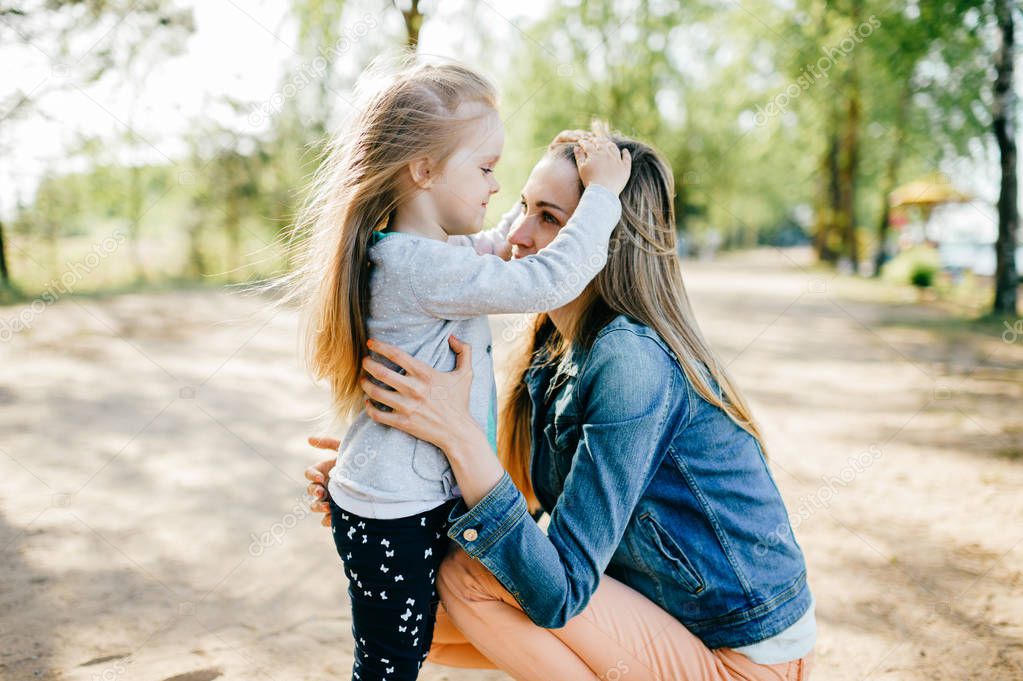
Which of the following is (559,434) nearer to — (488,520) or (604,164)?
(488,520)

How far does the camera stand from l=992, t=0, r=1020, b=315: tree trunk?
984 centimetres

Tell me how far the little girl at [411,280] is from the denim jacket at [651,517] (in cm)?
16

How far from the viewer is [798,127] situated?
20953 millimetres

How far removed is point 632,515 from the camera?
1.78 m

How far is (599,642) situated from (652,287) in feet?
2.72

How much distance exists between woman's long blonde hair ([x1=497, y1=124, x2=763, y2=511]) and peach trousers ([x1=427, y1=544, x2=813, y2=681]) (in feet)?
1.64

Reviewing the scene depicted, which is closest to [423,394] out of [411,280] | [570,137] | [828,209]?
[411,280]

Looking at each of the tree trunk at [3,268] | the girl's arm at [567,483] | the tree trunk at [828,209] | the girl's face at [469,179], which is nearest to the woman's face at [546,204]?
the girl's face at [469,179]

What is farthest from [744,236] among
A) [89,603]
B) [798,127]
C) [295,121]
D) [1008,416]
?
[89,603]

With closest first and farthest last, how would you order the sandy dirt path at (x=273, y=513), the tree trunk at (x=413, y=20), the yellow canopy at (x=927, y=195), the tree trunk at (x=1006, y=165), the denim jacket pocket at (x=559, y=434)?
the denim jacket pocket at (x=559, y=434) → the sandy dirt path at (x=273, y=513) → the tree trunk at (x=413, y=20) → the tree trunk at (x=1006, y=165) → the yellow canopy at (x=927, y=195)

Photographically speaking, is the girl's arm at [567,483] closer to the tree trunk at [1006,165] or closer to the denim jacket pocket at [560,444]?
the denim jacket pocket at [560,444]

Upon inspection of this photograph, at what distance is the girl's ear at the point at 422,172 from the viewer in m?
1.72

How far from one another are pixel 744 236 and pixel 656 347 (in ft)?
195

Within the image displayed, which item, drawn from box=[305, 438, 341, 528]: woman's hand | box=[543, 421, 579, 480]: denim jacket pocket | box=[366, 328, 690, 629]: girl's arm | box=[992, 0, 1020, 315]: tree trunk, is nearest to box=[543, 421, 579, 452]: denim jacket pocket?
box=[543, 421, 579, 480]: denim jacket pocket
